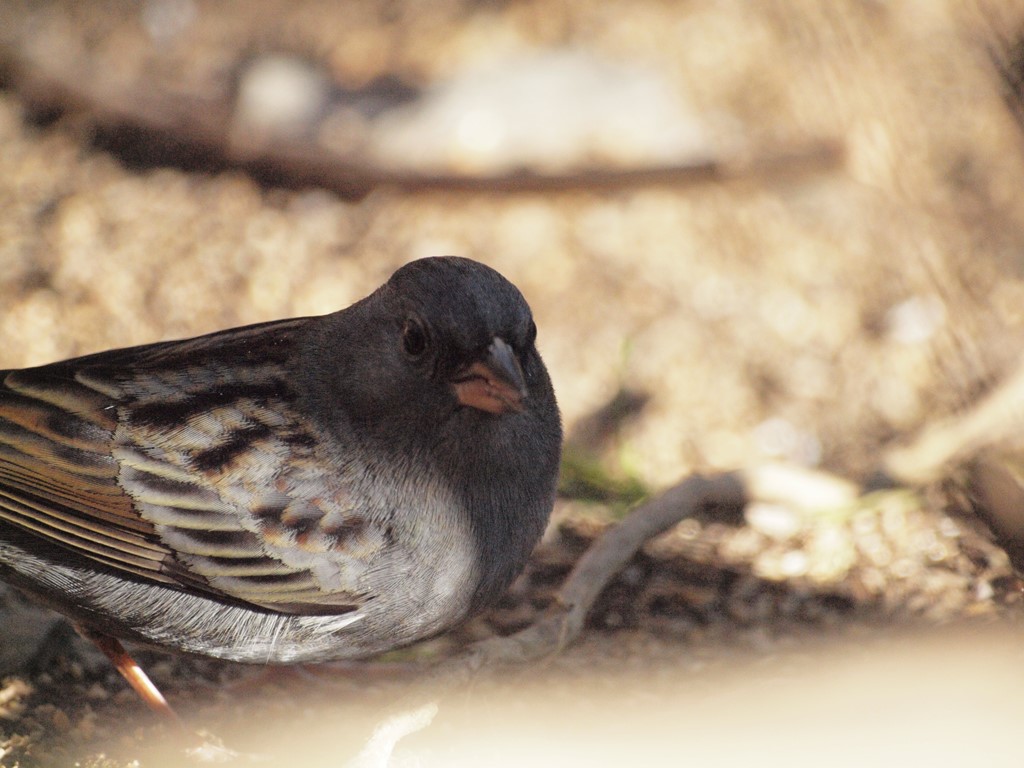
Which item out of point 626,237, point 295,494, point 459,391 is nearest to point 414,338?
point 459,391

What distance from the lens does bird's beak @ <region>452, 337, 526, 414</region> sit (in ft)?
10.7

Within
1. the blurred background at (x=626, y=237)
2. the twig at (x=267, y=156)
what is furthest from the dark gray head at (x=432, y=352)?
the twig at (x=267, y=156)

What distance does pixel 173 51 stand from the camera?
6.64 metres

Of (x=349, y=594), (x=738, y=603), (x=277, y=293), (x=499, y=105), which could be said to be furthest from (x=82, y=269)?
(x=738, y=603)

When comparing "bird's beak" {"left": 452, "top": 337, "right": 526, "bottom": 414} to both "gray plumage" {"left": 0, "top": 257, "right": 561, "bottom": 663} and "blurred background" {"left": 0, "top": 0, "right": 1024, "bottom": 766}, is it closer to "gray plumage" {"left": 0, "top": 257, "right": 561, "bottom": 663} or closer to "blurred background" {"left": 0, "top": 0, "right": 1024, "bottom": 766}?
"gray plumage" {"left": 0, "top": 257, "right": 561, "bottom": 663}

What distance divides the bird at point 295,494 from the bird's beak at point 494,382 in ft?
0.04

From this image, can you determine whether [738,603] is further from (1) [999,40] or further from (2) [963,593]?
(1) [999,40]

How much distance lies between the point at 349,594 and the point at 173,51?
4.36m

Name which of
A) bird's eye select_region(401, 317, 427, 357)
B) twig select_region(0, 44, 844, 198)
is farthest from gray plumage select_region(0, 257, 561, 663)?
twig select_region(0, 44, 844, 198)

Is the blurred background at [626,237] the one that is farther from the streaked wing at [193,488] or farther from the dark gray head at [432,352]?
the dark gray head at [432,352]

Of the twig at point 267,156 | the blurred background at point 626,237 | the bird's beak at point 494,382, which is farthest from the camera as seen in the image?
the twig at point 267,156

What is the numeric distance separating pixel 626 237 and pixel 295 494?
318 centimetres

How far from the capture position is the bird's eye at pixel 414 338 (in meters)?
3.41

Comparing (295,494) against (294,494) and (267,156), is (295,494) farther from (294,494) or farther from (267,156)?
(267,156)
